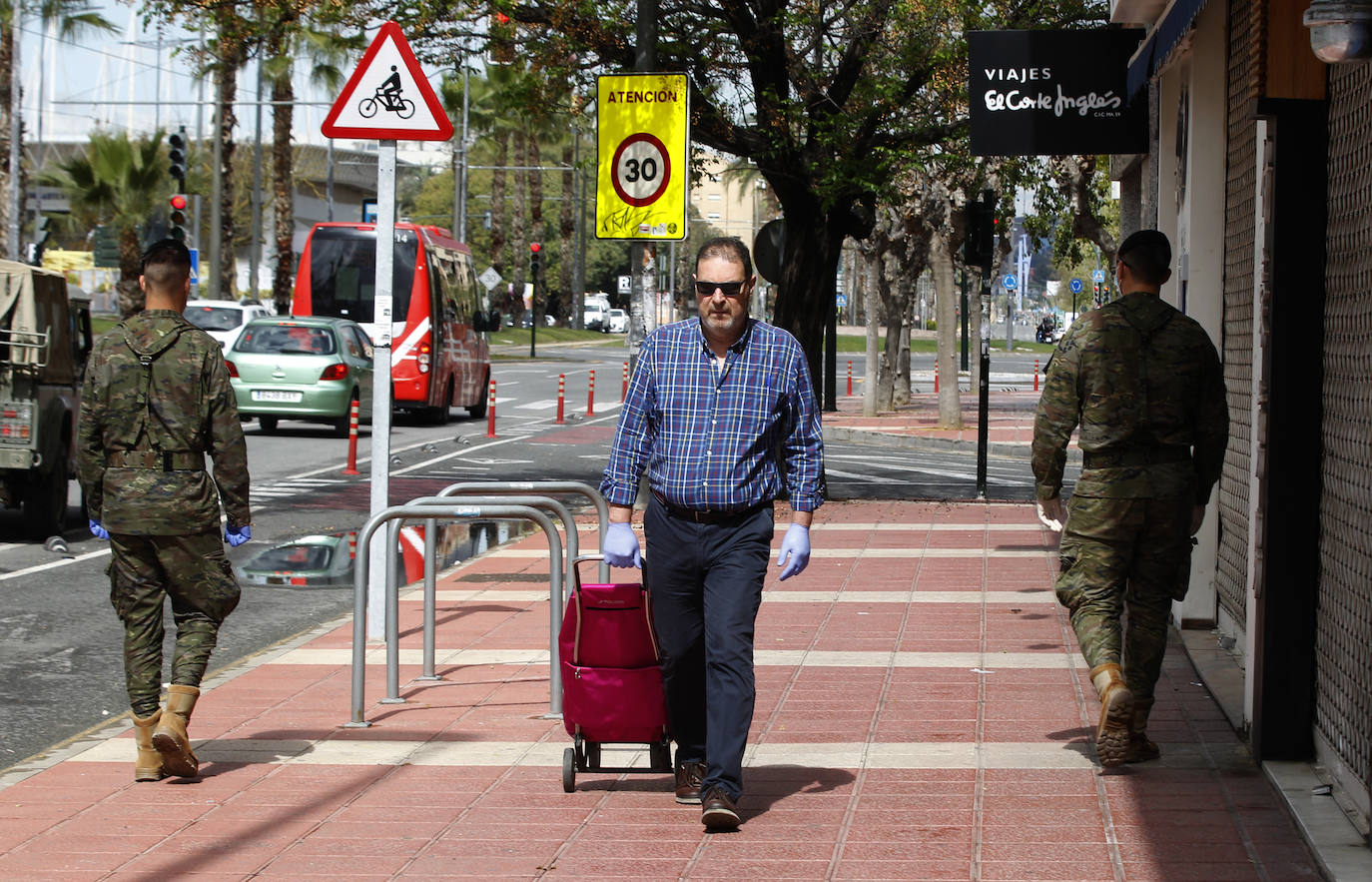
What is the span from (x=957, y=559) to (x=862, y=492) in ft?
19.8

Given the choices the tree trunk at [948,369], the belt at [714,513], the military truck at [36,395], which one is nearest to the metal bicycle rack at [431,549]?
the belt at [714,513]

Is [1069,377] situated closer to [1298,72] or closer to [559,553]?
[1298,72]

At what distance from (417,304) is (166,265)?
2350cm

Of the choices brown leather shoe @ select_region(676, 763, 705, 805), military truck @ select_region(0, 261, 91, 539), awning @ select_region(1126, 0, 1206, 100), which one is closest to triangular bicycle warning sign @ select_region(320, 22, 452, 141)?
awning @ select_region(1126, 0, 1206, 100)

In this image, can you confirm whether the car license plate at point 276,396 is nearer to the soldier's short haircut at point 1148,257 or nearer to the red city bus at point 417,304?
the red city bus at point 417,304

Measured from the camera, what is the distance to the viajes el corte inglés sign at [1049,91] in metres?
11.1

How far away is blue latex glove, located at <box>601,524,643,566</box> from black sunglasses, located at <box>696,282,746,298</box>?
0.82 metres

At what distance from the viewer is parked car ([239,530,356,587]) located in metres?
12.3

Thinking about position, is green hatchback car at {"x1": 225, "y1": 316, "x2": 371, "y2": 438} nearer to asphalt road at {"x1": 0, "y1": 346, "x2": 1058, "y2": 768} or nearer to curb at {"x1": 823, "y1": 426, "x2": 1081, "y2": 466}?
asphalt road at {"x1": 0, "y1": 346, "x2": 1058, "y2": 768}

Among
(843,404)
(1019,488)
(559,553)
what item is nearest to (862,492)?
(1019,488)

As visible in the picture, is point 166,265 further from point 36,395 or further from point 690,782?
point 36,395

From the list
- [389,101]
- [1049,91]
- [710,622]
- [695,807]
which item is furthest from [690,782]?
[1049,91]

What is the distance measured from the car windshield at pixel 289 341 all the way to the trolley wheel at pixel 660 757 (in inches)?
794

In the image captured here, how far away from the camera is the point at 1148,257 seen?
6633 millimetres
